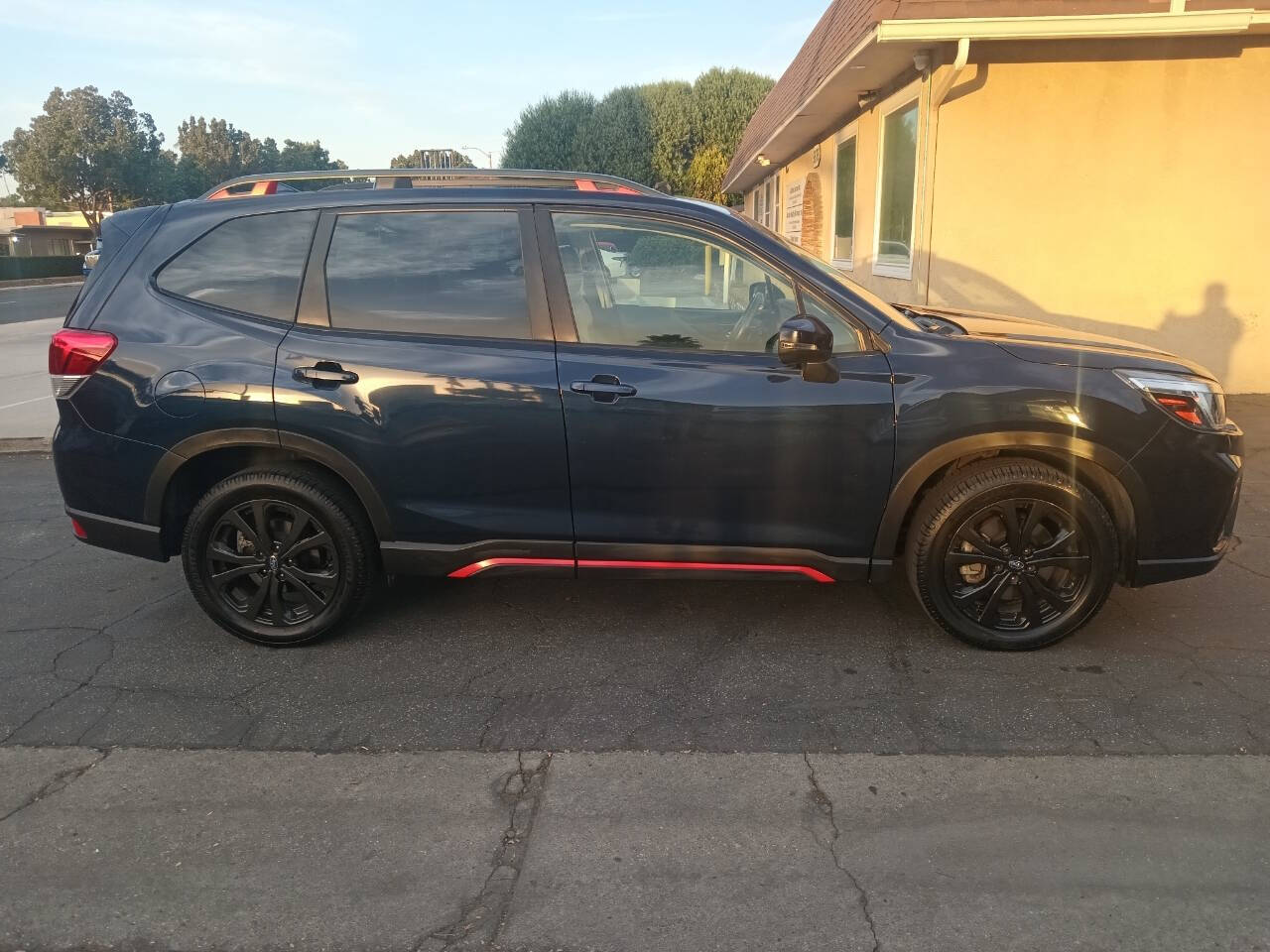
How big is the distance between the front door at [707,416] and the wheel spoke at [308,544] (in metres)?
1.08

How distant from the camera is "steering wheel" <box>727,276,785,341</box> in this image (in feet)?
12.4

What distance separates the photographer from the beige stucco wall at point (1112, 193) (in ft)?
26.8

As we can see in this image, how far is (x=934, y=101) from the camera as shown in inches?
322

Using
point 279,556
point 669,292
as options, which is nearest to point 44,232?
point 279,556

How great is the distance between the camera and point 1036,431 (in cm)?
363

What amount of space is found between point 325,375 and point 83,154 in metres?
70.6

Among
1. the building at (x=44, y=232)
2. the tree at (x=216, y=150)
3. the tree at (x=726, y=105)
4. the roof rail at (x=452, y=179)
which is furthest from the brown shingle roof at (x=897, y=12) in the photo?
the tree at (x=216, y=150)

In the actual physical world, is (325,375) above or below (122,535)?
above

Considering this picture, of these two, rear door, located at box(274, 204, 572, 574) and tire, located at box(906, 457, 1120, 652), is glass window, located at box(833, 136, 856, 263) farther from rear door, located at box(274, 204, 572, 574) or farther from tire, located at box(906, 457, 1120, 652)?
rear door, located at box(274, 204, 572, 574)

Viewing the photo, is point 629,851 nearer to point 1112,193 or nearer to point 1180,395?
point 1180,395

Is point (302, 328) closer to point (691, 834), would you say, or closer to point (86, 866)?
point (86, 866)

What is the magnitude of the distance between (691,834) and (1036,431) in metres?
2.08

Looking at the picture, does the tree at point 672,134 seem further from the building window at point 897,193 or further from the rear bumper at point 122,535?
the rear bumper at point 122,535

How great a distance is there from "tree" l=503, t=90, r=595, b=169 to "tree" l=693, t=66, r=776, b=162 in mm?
4758
